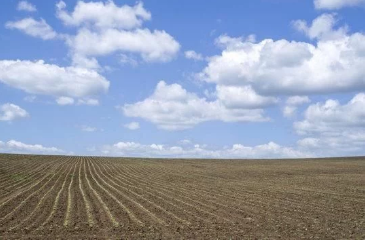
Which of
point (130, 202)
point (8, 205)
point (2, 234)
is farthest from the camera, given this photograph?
point (130, 202)

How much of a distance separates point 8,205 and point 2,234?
8524 mm

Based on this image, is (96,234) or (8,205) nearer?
(96,234)

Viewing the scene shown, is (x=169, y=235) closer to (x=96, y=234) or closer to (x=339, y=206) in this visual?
(x=96, y=234)

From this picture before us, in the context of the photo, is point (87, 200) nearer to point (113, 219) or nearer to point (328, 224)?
point (113, 219)

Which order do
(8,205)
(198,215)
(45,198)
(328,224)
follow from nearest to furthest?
(328,224) → (198,215) → (8,205) → (45,198)

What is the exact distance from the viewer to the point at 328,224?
18266 mm

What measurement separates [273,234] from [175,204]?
9206 mm

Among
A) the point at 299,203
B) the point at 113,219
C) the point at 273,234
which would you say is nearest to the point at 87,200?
the point at 113,219

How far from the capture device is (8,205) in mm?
23781

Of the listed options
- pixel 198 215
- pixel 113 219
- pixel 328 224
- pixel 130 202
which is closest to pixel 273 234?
pixel 328 224

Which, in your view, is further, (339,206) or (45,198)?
(45,198)

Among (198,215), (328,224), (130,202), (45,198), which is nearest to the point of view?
(328,224)

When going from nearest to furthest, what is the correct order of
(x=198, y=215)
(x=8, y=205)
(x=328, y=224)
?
(x=328, y=224), (x=198, y=215), (x=8, y=205)

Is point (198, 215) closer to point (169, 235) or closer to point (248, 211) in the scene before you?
point (248, 211)
